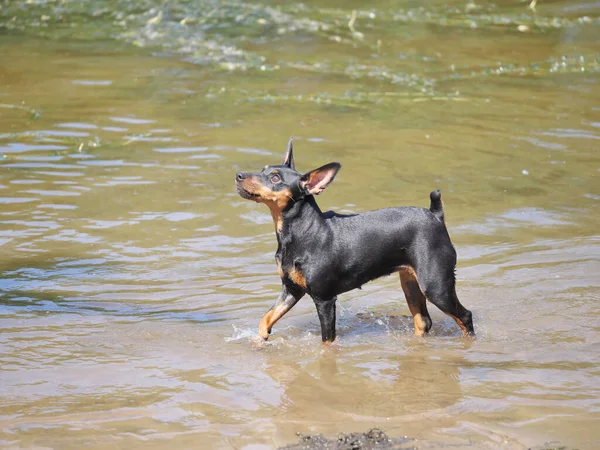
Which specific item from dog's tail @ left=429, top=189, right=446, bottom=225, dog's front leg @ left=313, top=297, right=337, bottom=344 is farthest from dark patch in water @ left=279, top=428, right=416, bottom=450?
dog's tail @ left=429, top=189, right=446, bottom=225

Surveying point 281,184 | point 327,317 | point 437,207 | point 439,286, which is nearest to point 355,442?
point 327,317

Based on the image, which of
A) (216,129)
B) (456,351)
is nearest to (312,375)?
Answer: (456,351)

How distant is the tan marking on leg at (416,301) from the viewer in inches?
274

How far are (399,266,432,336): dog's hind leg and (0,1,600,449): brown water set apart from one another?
130mm

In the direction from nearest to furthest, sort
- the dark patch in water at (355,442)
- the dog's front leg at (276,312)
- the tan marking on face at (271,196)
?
1. the dark patch in water at (355,442)
2. the tan marking on face at (271,196)
3. the dog's front leg at (276,312)

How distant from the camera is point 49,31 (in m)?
18.1

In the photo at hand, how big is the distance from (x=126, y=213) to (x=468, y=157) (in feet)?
15.1

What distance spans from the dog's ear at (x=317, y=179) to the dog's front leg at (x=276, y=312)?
2.65 feet

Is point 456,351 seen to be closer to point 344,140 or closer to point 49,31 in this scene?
point 344,140

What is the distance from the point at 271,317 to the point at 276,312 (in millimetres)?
54

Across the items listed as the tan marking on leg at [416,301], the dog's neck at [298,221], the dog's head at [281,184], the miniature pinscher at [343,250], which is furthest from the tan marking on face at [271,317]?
the tan marking on leg at [416,301]

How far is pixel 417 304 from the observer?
698cm

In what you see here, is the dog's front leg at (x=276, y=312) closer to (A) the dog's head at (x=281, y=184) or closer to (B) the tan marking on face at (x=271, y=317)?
(B) the tan marking on face at (x=271, y=317)

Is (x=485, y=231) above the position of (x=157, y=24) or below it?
below
